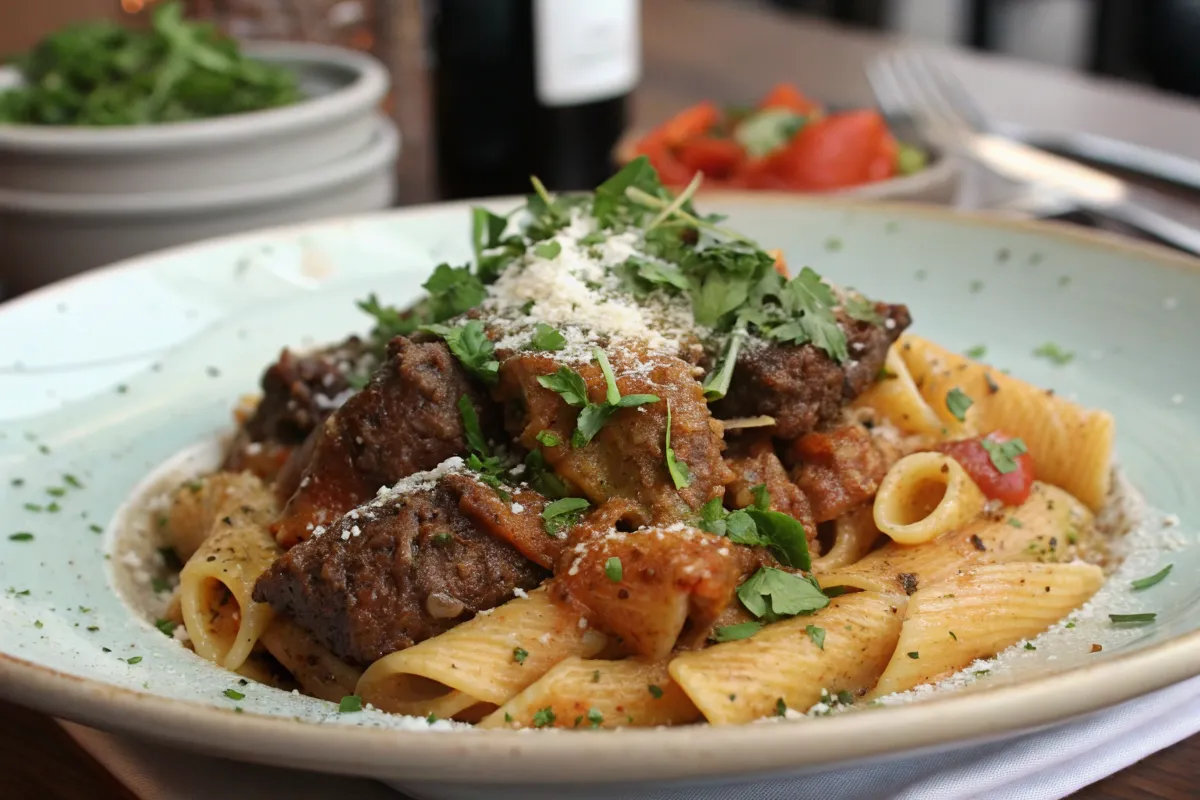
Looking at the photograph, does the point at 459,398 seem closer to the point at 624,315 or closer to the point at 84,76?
the point at 624,315

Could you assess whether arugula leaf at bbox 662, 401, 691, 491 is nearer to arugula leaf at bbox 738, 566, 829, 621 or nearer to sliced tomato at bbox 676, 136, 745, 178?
arugula leaf at bbox 738, 566, 829, 621

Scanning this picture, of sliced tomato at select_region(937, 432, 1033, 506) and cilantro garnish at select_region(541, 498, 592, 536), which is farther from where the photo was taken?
sliced tomato at select_region(937, 432, 1033, 506)

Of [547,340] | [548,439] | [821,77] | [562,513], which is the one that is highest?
[547,340]

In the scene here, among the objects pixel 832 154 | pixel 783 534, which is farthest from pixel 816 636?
pixel 832 154

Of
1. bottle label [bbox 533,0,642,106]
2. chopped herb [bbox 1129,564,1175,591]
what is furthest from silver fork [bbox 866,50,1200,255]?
chopped herb [bbox 1129,564,1175,591]

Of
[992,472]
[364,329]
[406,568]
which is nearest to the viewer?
[406,568]

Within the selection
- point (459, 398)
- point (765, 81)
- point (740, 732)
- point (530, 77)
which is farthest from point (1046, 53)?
point (740, 732)

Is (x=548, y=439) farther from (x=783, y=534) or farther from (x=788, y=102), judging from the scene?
(x=788, y=102)
